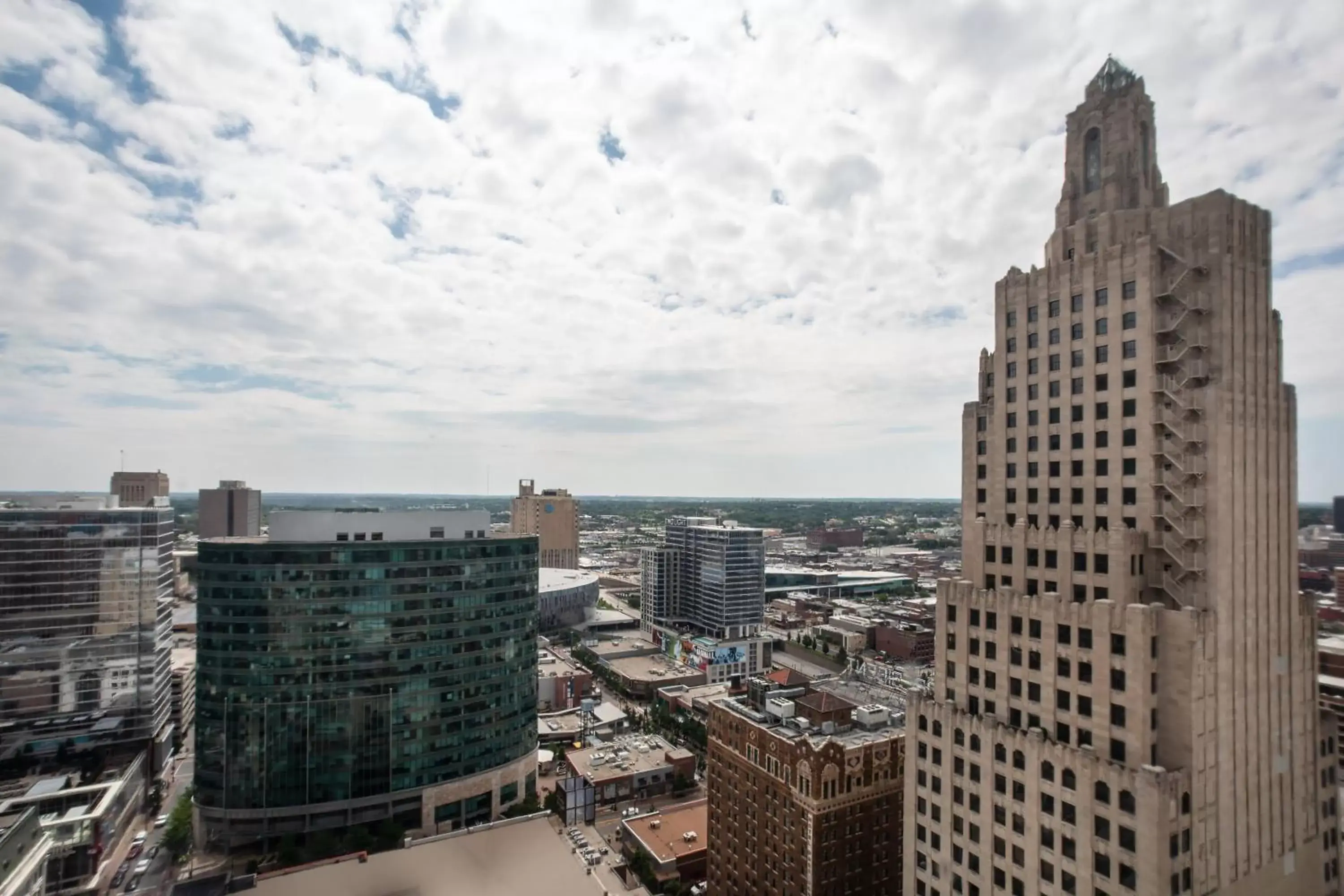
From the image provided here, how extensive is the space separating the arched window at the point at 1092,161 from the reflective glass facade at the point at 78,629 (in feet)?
473

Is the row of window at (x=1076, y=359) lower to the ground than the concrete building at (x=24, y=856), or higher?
higher

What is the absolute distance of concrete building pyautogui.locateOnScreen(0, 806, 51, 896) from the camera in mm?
62906

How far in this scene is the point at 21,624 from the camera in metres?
113

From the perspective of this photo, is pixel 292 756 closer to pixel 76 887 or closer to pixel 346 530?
pixel 76 887

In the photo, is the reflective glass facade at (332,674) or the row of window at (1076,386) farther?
the reflective glass facade at (332,674)

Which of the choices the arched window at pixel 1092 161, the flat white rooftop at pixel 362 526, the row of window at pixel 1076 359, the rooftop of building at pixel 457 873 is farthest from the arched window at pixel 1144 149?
the flat white rooftop at pixel 362 526

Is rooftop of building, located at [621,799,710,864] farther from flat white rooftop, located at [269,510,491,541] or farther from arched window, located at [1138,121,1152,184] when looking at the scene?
arched window, located at [1138,121,1152,184]

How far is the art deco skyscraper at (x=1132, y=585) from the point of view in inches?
1599

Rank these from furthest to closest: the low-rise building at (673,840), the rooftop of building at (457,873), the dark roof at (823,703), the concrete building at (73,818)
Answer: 1. the low-rise building at (673,840)
2. the dark roof at (823,703)
3. the concrete building at (73,818)
4. the rooftop of building at (457,873)


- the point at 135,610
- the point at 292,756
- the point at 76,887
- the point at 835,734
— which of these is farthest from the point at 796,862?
the point at 135,610

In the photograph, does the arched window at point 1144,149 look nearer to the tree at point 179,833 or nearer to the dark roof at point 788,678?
the dark roof at point 788,678

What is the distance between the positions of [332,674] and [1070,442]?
94736 mm

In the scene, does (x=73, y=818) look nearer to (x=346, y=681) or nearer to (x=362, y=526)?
(x=346, y=681)

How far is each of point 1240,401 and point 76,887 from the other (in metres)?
124
